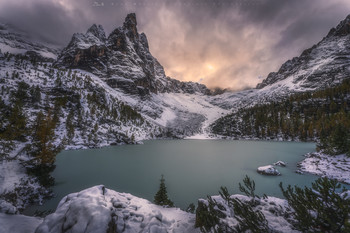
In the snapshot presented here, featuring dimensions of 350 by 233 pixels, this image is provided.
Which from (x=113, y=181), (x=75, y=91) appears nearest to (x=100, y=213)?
(x=113, y=181)

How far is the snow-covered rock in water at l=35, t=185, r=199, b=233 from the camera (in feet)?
17.6

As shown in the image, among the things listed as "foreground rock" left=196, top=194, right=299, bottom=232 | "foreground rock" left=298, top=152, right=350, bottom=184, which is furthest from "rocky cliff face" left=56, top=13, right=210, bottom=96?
"foreground rock" left=196, top=194, right=299, bottom=232

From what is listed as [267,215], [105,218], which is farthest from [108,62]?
[267,215]

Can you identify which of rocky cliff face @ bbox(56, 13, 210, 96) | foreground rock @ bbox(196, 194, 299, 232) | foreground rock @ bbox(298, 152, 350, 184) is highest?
rocky cliff face @ bbox(56, 13, 210, 96)

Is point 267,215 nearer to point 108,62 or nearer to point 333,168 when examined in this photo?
point 333,168

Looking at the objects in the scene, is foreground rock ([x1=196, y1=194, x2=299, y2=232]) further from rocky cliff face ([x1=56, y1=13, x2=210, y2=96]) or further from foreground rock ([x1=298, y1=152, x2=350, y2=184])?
rocky cliff face ([x1=56, y1=13, x2=210, y2=96])

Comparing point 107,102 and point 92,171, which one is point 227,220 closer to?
point 92,171

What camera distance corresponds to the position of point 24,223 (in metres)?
5.95

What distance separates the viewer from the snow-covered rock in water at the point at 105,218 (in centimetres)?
538

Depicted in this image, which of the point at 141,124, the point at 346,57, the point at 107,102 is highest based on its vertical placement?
the point at 346,57

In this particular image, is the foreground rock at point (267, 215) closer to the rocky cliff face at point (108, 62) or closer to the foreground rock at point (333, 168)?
the foreground rock at point (333, 168)

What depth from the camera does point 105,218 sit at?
561cm

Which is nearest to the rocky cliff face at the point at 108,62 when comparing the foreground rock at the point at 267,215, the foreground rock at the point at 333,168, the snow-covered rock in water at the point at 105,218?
the foreground rock at the point at 333,168

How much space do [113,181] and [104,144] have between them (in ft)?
117
